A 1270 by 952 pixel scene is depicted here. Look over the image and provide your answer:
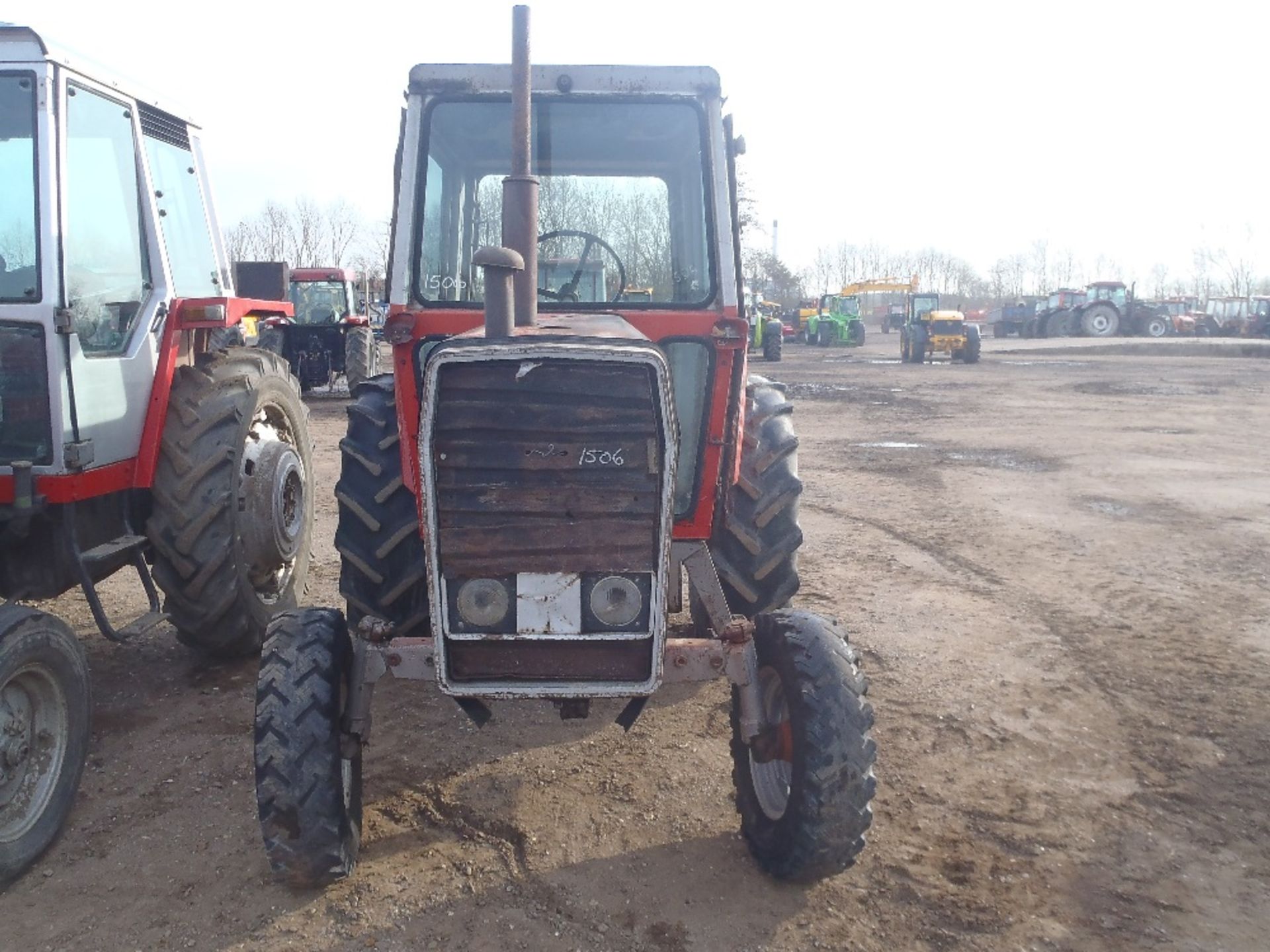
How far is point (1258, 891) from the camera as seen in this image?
10.4ft

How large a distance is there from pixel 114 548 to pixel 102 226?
4.26 feet

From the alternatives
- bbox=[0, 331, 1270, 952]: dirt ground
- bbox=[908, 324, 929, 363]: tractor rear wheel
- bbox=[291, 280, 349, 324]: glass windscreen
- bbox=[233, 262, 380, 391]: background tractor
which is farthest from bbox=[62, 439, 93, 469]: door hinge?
bbox=[908, 324, 929, 363]: tractor rear wheel

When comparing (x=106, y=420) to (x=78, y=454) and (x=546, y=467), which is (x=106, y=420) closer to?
(x=78, y=454)

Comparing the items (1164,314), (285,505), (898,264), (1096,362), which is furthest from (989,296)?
(285,505)

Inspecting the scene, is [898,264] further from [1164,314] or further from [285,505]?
[285,505]

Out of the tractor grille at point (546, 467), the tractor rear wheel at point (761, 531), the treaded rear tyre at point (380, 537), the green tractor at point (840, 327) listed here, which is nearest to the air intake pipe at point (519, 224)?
the tractor grille at point (546, 467)

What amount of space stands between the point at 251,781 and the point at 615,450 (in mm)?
1997

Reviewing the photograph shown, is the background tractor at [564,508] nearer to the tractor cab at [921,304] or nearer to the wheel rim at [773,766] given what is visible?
the wheel rim at [773,766]

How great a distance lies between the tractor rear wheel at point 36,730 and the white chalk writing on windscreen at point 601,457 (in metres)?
1.77

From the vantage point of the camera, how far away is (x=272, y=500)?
4.86 meters

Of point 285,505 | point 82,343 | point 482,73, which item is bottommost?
point 285,505

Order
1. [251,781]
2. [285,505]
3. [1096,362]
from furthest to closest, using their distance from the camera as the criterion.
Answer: [1096,362], [285,505], [251,781]

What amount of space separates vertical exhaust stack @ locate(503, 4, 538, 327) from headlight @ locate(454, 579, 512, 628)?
2.86 ft

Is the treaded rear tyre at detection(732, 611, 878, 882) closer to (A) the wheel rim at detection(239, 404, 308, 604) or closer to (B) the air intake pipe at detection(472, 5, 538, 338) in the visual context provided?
(B) the air intake pipe at detection(472, 5, 538, 338)
